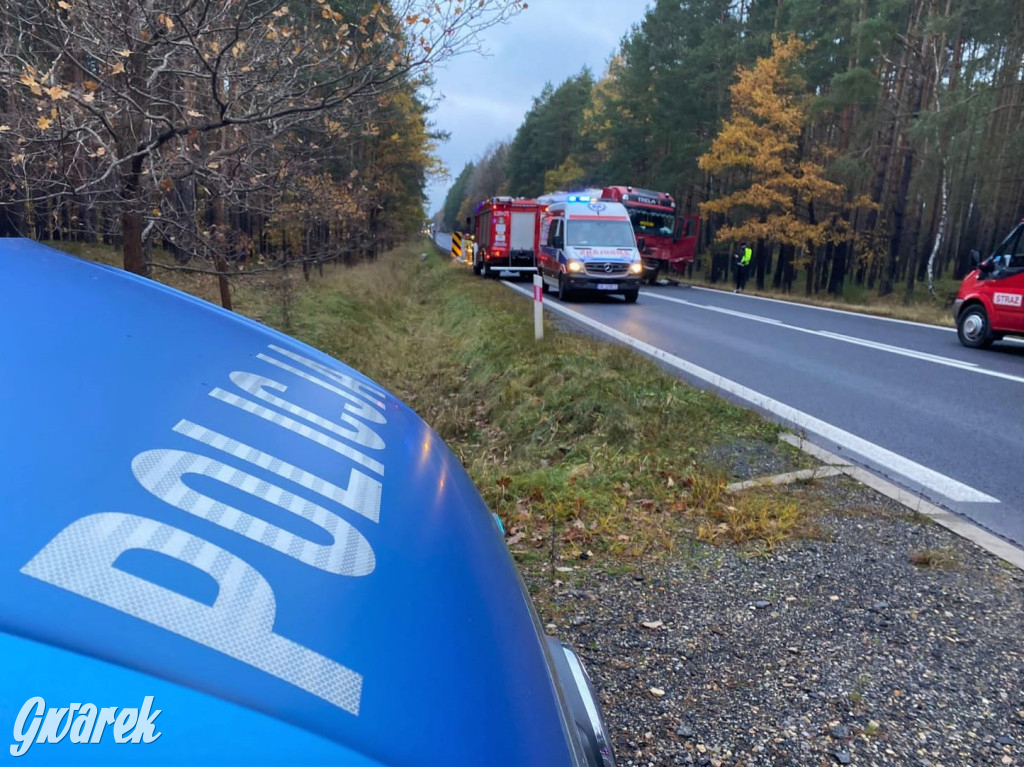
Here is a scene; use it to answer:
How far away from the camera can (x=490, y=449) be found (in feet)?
23.6

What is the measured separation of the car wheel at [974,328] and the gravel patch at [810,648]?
30.3 feet

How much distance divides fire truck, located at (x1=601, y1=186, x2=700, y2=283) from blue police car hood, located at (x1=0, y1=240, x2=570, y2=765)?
2628 cm

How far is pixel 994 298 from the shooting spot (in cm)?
1141

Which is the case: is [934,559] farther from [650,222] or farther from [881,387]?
[650,222]

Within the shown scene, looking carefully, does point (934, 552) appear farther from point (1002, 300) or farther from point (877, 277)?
point (877, 277)

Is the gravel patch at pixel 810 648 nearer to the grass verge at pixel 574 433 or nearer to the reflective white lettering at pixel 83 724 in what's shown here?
the grass verge at pixel 574 433

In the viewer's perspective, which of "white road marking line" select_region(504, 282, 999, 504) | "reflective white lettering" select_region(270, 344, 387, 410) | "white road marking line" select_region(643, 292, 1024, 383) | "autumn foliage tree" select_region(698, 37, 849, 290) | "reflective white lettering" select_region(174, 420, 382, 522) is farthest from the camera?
"autumn foliage tree" select_region(698, 37, 849, 290)

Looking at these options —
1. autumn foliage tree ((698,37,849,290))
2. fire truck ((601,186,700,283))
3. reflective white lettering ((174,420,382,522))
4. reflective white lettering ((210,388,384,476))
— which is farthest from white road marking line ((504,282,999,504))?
autumn foliage tree ((698,37,849,290))

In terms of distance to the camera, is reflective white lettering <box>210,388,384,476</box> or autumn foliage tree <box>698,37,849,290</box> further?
autumn foliage tree <box>698,37,849,290</box>

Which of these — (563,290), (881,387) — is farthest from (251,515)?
(563,290)

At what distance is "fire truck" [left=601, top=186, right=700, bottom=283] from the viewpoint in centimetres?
2702

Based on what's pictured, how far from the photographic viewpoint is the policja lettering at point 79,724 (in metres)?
0.75

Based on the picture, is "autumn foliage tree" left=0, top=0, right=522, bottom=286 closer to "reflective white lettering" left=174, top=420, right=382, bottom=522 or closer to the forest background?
"reflective white lettering" left=174, top=420, right=382, bottom=522

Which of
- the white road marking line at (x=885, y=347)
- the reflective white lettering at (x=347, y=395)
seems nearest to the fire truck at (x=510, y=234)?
the white road marking line at (x=885, y=347)
